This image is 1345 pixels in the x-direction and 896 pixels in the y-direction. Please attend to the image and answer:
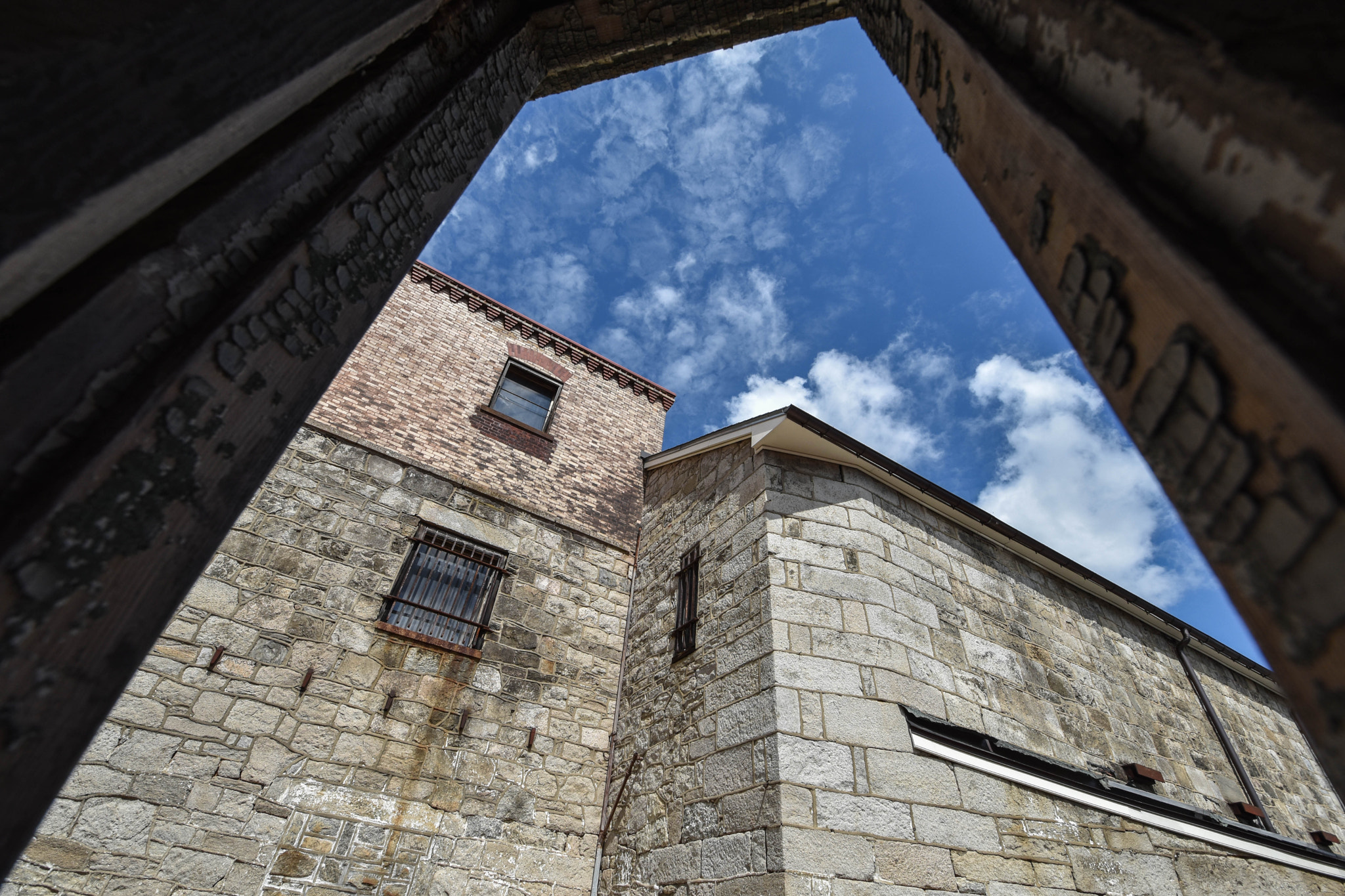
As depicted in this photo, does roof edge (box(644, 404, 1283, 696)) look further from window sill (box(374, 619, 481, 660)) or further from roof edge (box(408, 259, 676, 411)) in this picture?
window sill (box(374, 619, 481, 660))

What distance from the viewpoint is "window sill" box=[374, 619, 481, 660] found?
17.4ft

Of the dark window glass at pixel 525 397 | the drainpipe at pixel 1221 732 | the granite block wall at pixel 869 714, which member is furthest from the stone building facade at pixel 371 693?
the drainpipe at pixel 1221 732

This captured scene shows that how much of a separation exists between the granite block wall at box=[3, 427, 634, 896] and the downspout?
9 centimetres

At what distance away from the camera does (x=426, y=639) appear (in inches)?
214

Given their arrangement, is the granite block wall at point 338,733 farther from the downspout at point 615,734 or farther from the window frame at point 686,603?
the window frame at point 686,603

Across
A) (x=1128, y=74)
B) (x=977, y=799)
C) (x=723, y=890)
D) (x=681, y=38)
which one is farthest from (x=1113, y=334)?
(x=977, y=799)

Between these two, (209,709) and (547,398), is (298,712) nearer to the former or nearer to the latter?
(209,709)

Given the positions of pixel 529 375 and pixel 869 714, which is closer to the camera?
pixel 869 714

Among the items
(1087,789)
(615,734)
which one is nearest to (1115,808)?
(1087,789)

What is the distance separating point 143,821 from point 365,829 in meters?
1.42

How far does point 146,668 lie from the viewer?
4305 mm

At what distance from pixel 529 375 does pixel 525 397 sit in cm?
40

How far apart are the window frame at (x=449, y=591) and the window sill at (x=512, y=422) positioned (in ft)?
6.23

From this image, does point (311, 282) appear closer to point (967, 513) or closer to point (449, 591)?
point (449, 591)
